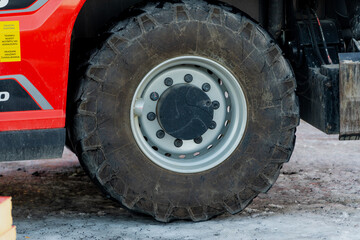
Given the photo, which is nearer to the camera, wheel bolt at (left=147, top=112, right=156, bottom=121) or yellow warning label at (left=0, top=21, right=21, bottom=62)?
yellow warning label at (left=0, top=21, right=21, bottom=62)

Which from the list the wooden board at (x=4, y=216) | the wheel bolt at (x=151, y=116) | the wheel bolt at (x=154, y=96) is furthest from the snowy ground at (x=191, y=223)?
the wooden board at (x=4, y=216)

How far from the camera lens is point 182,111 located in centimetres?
403

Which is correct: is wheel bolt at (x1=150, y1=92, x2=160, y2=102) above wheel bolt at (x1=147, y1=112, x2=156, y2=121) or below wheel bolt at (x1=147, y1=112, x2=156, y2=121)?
above

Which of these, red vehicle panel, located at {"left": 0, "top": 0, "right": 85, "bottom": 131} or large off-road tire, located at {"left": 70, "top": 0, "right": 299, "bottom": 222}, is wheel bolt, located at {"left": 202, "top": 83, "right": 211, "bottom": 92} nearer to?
large off-road tire, located at {"left": 70, "top": 0, "right": 299, "bottom": 222}

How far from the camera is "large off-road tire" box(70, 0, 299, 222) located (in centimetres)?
390

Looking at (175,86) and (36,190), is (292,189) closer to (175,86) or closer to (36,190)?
(175,86)

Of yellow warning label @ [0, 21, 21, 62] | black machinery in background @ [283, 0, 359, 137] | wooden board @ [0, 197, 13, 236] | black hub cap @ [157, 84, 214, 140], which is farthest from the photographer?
black machinery in background @ [283, 0, 359, 137]

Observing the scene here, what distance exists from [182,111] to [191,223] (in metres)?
0.69

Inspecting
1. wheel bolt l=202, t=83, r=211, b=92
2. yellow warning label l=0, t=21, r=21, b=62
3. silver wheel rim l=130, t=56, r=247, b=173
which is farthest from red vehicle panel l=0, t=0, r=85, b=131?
wheel bolt l=202, t=83, r=211, b=92

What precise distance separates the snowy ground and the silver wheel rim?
0.40 m

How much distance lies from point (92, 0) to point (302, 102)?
1572mm

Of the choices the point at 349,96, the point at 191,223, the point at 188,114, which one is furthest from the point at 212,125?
the point at 349,96

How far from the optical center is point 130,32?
388 cm

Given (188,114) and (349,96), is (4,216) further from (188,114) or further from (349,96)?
(349,96)
